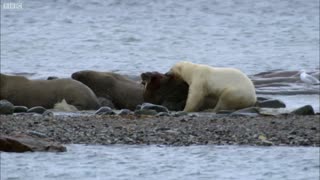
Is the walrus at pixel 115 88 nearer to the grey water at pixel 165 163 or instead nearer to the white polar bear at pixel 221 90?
the white polar bear at pixel 221 90

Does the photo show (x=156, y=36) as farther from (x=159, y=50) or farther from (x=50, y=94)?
(x=50, y=94)

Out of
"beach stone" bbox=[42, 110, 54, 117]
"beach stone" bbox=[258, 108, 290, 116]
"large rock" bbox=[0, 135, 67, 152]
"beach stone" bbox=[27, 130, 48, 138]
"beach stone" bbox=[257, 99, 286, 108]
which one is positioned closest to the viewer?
"large rock" bbox=[0, 135, 67, 152]

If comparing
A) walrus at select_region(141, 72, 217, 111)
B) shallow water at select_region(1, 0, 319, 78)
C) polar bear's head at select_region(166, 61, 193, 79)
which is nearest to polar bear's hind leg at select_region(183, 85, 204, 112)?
walrus at select_region(141, 72, 217, 111)

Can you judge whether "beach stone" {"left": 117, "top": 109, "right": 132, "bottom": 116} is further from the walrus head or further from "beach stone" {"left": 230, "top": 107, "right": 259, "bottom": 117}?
"beach stone" {"left": 230, "top": 107, "right": 259, "bottom": 117}

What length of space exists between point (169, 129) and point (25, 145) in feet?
6.30

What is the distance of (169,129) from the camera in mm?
11977

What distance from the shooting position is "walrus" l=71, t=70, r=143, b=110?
15141 millimetres

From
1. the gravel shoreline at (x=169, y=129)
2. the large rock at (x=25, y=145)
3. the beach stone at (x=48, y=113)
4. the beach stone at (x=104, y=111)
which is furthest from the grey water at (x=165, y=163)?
A: the beach stone at (x=104, y=111)

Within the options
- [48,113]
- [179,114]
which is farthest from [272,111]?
[48,113]

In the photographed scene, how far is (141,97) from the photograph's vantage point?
1514 centimetres

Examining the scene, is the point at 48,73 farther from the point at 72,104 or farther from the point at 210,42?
the point at 210,42

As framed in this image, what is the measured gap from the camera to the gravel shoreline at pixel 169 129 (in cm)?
1135

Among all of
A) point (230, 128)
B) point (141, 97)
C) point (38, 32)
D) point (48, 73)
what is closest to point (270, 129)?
point (230, 128)

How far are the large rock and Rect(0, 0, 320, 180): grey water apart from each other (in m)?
0.15
